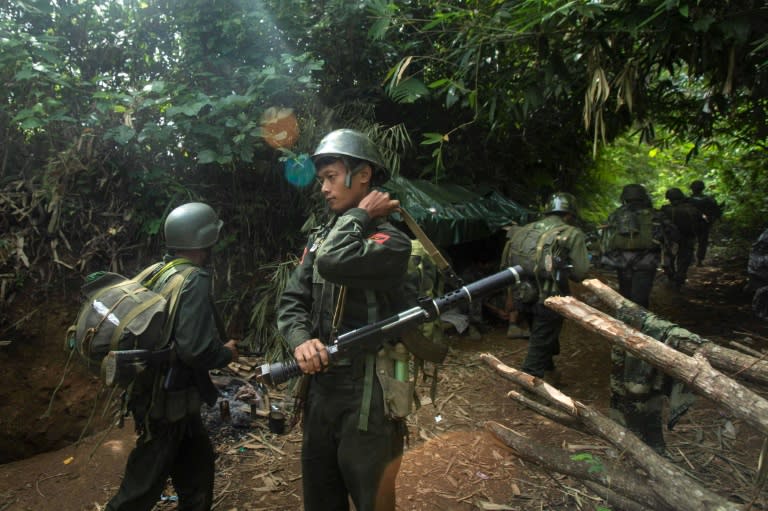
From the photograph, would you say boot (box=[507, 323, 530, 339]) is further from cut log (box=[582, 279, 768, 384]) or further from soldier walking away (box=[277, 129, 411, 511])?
soldier walking away (box=[277, 129, 411, 511])

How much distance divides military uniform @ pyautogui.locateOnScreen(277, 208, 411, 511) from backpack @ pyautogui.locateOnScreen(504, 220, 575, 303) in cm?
314

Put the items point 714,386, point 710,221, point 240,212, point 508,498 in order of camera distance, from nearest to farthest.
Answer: point 714,386, point 508,498, point 240,212, point 710,221

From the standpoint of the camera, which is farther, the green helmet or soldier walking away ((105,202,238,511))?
the green helmet

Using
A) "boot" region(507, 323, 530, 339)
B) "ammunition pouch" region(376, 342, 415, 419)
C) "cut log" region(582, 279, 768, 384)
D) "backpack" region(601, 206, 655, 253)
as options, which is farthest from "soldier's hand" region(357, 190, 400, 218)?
"backpack" region(601, 206, 655, 253)

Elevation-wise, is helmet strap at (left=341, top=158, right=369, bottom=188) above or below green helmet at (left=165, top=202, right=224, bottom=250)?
above

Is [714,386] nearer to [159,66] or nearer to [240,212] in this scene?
[240,212]

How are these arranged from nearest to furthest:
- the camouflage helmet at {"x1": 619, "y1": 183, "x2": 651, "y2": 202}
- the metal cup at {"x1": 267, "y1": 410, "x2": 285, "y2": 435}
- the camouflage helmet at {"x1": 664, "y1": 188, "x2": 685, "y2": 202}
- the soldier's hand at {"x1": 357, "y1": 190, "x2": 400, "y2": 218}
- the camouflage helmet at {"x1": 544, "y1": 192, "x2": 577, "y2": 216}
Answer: the soldier's hand at {"x1": 357, "y1": 190, "x2": 400, "y2": 218}
the metal cup at {"x1": 267, "y1": 410, "x2": 285, "y2": 435}
the camouflage helmet at {"x1": 544, "y1": 192, "x2": 577, "y2": 216}
the camouflage helmet at {"x1": 619, "y1": 183, "x2": 651, "y2": 202}
the camouflage helmet at {"x1": 664, "y1": 188, "x2": 685, "y2": 202}

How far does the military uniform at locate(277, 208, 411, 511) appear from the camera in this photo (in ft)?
6.45

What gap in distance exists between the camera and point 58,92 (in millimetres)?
5047

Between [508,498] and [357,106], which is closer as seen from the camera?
[508,498]

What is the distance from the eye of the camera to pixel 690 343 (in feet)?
8.27

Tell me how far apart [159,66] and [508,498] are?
20.3 ft

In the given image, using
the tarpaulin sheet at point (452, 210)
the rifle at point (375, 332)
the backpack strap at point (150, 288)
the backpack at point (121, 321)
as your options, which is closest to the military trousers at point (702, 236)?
the tarpaulin sheet at point (452, 210)

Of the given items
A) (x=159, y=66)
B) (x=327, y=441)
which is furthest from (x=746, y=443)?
(x=159, y=66)
